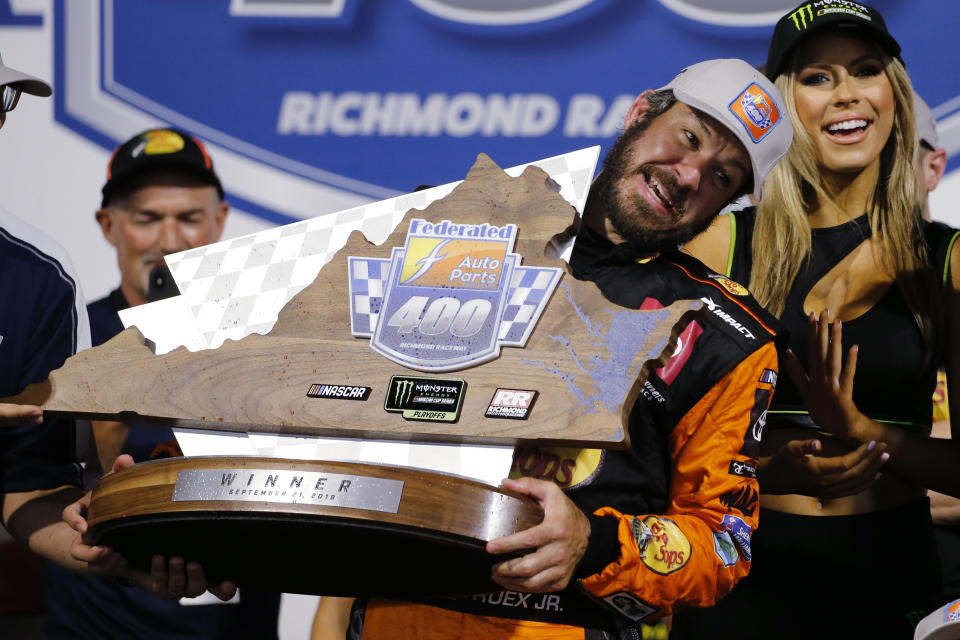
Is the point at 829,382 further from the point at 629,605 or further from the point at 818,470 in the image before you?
the point at 629,605

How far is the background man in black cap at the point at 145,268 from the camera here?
2318 mm

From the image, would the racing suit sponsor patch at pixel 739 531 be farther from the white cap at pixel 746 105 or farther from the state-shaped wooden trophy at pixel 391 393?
the white cap at pixel 746 105

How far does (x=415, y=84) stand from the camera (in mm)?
2654

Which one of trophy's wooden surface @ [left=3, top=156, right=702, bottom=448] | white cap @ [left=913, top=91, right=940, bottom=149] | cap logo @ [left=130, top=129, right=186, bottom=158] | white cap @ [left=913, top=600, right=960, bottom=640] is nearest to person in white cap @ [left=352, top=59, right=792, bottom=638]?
trophy's wooden surface @ [left=3, top=156, right=702, bottom=448]

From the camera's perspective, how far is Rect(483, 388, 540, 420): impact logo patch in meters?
1.10

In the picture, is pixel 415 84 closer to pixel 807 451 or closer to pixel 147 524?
pixel 807 451

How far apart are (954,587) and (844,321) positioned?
1.02 meters

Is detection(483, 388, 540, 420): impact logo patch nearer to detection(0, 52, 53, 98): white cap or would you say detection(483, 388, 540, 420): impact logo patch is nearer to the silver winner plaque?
the silver winner plaque

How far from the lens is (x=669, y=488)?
4.49ft

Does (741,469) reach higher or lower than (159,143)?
lower

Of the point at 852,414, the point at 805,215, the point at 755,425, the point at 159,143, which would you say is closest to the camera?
the point at 755,425

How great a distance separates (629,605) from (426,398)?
0.34m

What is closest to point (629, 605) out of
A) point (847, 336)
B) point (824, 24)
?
point (847, 336)

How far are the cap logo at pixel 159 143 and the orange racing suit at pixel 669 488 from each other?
1570 millimetres
